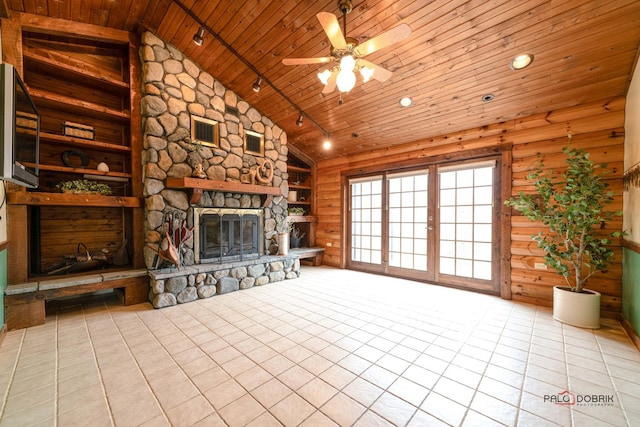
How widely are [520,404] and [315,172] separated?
209 inches

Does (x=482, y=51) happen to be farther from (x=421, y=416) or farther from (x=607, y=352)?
A: (x=421, y=416)

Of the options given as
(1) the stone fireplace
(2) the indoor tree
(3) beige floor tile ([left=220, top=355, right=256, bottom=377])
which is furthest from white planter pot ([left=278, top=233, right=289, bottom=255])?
(2) the indoor tree

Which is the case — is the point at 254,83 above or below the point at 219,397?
above

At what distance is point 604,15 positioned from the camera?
2.23 meters

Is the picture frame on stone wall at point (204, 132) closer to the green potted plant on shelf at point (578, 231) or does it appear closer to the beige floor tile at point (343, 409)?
the beige floor tile at point (343, 409)

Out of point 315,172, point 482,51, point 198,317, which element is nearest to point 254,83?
point 315,172

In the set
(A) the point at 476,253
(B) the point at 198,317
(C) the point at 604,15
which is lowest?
(B) the point at 198,317

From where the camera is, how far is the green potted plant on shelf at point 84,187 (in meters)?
3.29

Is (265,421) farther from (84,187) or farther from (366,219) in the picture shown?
(366,219)

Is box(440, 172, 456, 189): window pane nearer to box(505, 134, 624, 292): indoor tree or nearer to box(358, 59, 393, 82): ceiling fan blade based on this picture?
box(505, 134, 624, 292): indoor tree

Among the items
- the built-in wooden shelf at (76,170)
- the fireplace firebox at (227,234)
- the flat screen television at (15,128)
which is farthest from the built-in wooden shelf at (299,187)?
the flat screen television at (15,128)

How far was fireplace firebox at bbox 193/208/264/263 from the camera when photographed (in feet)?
13.1

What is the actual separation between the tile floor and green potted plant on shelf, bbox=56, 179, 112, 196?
60.7 inches

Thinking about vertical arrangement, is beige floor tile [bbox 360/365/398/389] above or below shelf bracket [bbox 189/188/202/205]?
below
